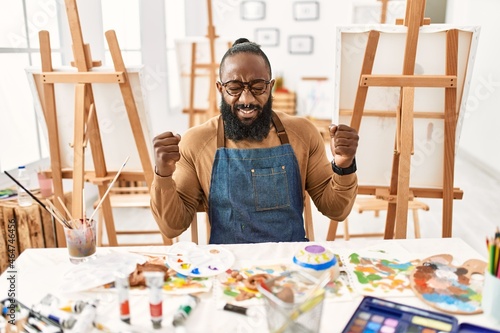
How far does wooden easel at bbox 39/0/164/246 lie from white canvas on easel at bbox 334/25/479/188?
98 cm

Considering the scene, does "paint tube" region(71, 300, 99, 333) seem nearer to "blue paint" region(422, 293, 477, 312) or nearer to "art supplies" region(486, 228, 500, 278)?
"blue paint" region(422, 293, 477, 312)

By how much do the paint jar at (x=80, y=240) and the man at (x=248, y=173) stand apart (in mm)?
294

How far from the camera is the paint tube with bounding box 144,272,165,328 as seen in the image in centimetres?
91

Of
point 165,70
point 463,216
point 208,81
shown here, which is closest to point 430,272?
point 463,216

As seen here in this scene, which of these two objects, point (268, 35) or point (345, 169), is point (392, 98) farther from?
point (268, 35)

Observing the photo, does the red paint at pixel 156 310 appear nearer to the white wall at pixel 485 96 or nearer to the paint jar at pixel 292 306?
the paint jar at pixel 292 306

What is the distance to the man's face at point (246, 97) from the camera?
1.56 meters

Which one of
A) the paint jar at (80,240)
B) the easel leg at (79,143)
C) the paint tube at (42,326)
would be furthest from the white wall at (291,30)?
the paint tube at (42,326)

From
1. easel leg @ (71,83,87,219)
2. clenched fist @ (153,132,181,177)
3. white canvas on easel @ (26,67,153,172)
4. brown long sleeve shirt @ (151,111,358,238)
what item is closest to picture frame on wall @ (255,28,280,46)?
white canvas on easel @ (26,67,153,172)

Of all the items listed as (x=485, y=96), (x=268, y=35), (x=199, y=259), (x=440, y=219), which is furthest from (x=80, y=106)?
(x=268, y=35)

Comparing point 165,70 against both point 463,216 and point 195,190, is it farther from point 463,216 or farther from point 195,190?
point 195,190

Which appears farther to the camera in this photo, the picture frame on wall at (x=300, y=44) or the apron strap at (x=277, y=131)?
the picture frame on wall at (x=300, y=44)

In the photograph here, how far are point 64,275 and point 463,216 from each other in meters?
3.24

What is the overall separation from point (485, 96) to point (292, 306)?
4705 millimetres
